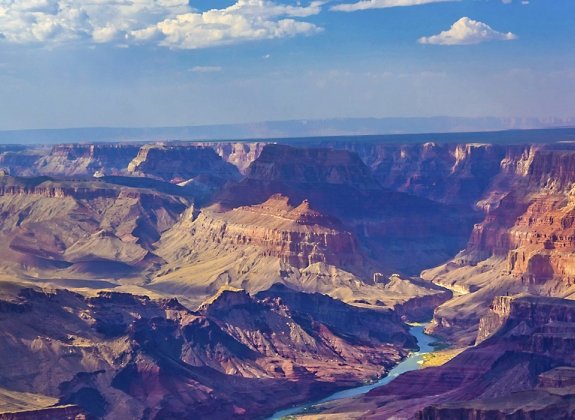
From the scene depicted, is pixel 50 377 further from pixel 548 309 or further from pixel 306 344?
pixel 548 309

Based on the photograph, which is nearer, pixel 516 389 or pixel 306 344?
pixel 516 389

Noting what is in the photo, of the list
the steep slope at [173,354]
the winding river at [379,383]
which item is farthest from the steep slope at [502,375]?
the steep slope at [173,354]

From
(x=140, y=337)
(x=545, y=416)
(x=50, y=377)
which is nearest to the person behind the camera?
(x=545, y=416)

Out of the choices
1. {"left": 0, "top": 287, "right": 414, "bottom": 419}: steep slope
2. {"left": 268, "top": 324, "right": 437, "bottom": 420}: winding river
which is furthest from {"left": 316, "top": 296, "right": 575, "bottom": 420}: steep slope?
{"left": 0, "top": 287, "right": 414, "bottom": 419}: steep slope

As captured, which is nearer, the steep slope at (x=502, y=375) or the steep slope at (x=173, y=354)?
the steep slope at (x=502, y=375)

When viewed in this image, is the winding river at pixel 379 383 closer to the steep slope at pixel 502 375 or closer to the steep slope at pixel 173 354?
the steep slope at pixel 173 354

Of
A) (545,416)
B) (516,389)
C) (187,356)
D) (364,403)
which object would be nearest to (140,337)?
(187,356)

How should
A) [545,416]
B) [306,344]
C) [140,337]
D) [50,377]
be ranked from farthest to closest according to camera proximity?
[306,344], [140,337], [50,377], [545,416]
